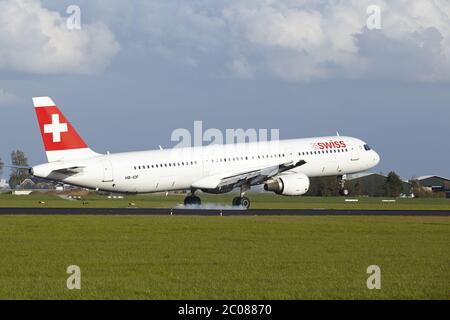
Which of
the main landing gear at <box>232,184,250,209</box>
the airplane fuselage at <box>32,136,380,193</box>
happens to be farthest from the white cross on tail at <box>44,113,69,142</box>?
the main landing gear at <box>232,184,250,209</box>

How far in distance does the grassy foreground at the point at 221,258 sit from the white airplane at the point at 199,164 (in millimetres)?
13188

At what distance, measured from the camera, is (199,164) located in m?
69.1

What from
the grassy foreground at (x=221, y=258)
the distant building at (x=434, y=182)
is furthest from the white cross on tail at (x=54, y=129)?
the distant building at (x=434, y=182)

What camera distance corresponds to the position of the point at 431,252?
3431 centimetres

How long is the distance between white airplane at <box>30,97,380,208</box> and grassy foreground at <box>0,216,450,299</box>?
1319 cm

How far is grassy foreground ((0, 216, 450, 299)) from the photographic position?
2419 centimetres

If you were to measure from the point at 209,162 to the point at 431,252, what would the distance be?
119ft

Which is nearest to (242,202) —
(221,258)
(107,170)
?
(107,170)

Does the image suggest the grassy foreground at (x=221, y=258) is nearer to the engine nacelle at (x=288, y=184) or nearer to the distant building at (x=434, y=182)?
the engine nacelle at (x=288, y=184)

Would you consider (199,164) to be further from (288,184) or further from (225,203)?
(225,203)

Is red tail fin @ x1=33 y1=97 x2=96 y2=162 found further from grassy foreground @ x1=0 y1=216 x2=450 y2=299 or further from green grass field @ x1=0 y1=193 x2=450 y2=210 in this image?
green grass field @ x1=0 y1=193 x2=450 y2=210

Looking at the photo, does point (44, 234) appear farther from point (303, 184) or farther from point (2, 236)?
point (303, 184)
